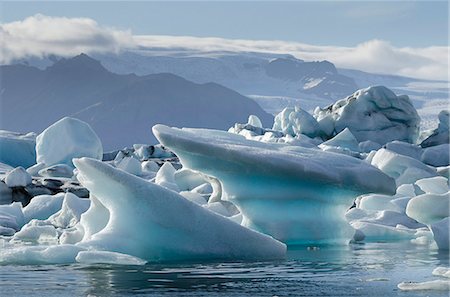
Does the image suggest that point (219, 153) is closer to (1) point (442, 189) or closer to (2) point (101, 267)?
(2) point (101, 267)

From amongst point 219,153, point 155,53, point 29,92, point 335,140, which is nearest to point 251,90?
point 155,53

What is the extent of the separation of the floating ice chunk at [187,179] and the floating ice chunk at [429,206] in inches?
340

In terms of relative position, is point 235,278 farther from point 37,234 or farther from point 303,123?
point 303,123

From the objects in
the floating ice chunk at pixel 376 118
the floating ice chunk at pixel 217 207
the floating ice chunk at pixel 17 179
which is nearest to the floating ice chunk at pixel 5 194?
the floating ice chunk at pixel 17 179

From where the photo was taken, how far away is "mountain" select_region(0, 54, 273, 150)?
85062 millimetres

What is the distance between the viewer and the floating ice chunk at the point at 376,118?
31.9 m

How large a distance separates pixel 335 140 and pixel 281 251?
62.0ft

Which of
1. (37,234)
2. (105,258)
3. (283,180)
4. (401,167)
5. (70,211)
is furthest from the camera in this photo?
(401,167)

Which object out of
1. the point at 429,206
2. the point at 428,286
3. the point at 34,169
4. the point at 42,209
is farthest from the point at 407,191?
the point at 34,169

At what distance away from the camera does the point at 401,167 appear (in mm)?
22766

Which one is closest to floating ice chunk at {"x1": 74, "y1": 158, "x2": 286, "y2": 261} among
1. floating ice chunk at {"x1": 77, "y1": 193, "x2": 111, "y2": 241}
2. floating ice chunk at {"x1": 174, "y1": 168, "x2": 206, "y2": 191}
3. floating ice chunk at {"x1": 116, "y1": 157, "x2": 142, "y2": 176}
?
floating ice chunk at {"x1": 77, "y1": 193, "x2": 111, "y2": 241}

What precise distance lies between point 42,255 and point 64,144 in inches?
764

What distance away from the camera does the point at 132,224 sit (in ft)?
33.3

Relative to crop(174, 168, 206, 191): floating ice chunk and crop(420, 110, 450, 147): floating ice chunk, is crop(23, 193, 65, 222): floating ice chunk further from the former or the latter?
crop(420, 110, 450, 147): floating ice chunk
